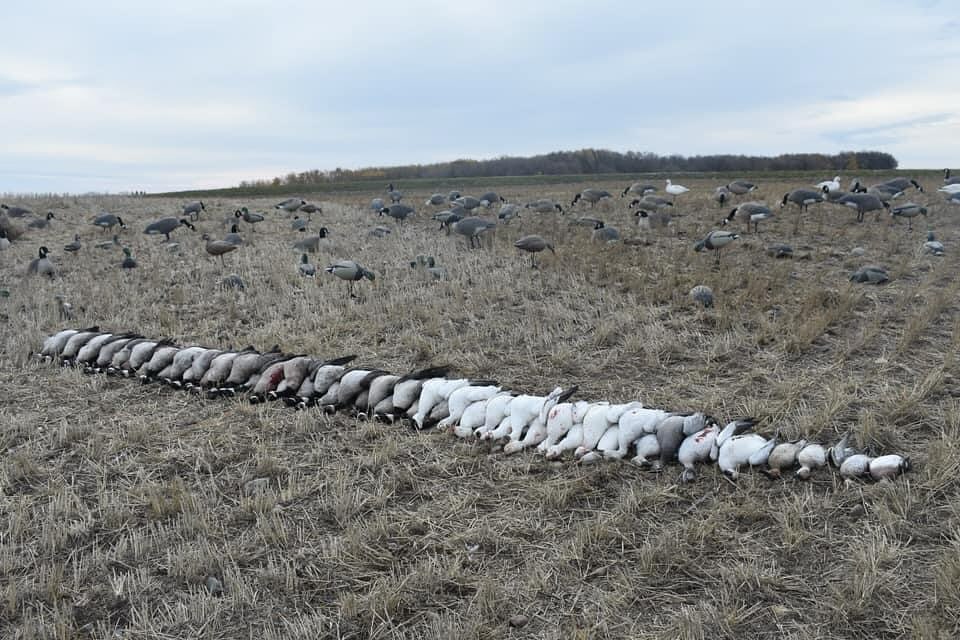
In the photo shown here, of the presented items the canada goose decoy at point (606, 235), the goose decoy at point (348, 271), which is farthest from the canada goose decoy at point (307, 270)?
the canada goose decoy at point (606, 235)

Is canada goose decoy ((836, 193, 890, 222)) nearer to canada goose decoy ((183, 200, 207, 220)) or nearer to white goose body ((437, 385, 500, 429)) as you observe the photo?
white goose body ((437, 385, 500, 429))

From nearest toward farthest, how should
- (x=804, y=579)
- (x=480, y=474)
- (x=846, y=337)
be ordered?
(x=804, y=579)
(x=480, y=474)
(x=846, y=337)

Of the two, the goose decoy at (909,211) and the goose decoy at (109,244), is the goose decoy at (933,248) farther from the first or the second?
the goose decoy at (109,244)

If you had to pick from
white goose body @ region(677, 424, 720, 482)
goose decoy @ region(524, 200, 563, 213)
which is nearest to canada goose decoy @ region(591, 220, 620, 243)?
goose decoy @ region(524, 200, 563, 213)

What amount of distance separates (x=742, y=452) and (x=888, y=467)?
96 cm

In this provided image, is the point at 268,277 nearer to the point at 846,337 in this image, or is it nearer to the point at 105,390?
the point at 105,390

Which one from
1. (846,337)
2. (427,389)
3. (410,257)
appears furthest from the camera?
(410,257)

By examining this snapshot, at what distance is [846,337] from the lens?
8375 millimetres

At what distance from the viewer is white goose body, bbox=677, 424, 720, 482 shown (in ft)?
16.9

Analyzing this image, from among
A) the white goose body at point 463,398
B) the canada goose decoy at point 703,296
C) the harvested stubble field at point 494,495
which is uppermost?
the canada goose decoy at point 703,296

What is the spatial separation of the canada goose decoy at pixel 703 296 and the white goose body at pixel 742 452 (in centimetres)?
531

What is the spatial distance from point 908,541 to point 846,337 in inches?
194

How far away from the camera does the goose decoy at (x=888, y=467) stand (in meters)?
4.75

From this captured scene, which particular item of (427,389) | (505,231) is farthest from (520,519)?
(505,231)
